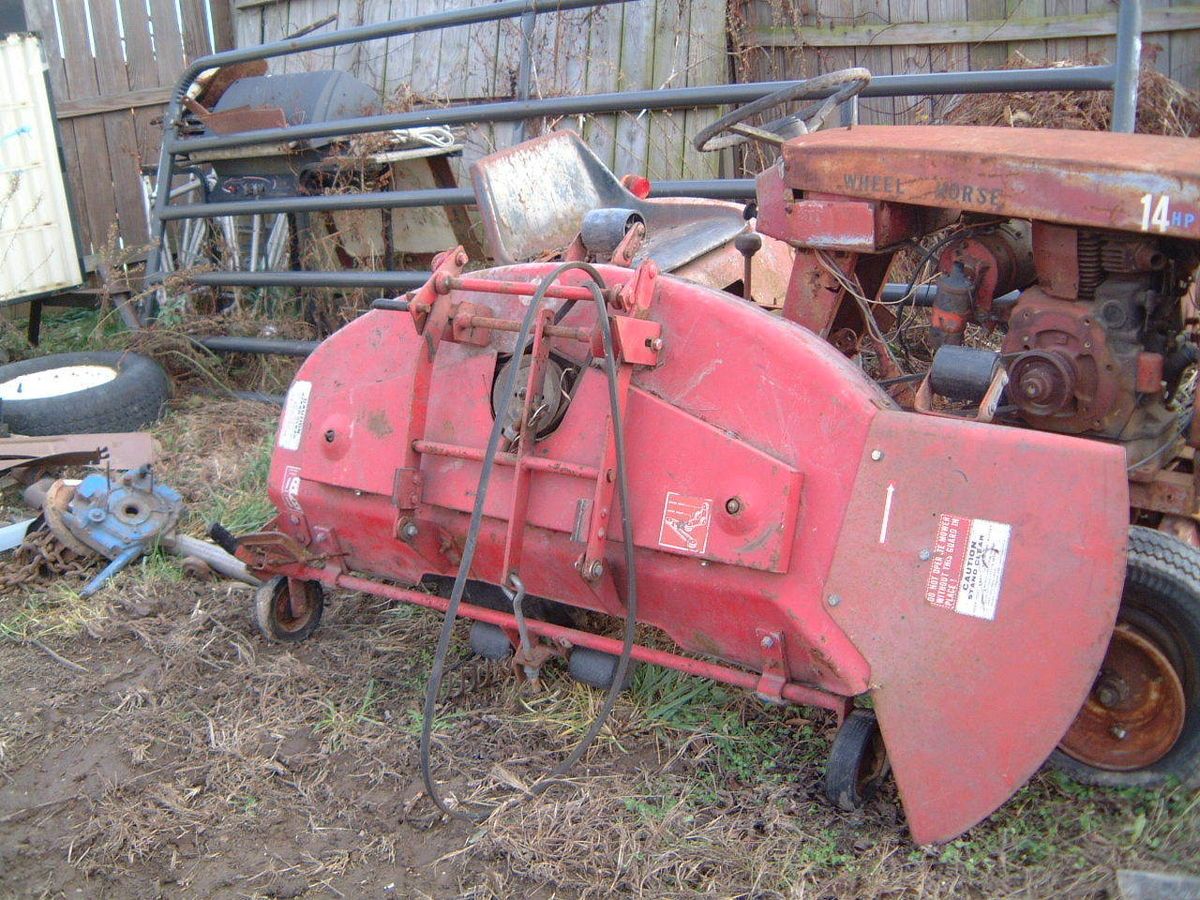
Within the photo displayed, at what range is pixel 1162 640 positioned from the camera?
2.24m

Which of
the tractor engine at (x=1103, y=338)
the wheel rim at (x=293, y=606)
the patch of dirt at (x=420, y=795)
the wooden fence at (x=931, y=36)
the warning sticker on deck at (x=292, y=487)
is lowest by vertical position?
the patch of dirt at (x=420, y=795)

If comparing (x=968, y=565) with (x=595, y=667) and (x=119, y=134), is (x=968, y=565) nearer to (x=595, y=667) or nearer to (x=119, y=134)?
(x=595, y=667)

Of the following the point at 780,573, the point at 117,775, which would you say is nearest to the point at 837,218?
the point at 780,573

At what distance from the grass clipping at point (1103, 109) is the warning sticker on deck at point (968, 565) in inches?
132

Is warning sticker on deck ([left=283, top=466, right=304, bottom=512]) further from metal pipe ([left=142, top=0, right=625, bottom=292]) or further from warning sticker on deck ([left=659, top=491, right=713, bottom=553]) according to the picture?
metal pipe ([left=142, top=0, right=625, bottom=292])

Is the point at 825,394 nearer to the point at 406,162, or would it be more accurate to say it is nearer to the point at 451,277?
the point at 451,277

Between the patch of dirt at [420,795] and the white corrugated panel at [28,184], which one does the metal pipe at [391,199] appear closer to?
the white corrugated panel at [28,184]

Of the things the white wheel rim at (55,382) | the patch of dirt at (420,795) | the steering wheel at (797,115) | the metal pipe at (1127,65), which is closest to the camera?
the patch of dirt at (420,795)

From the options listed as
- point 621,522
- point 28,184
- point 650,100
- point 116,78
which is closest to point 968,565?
point 621,522

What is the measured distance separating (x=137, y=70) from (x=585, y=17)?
3584 mm

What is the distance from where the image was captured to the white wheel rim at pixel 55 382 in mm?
5078

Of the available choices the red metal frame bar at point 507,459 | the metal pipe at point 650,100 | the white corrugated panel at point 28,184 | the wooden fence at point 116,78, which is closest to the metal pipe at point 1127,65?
the metal pipe at point 650,100

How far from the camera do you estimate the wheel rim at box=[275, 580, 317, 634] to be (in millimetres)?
3232

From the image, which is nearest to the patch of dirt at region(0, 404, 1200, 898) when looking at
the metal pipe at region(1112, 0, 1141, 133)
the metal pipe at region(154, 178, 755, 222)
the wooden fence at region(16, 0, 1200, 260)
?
the metal pipe at region(154, 178, 755, 222)
